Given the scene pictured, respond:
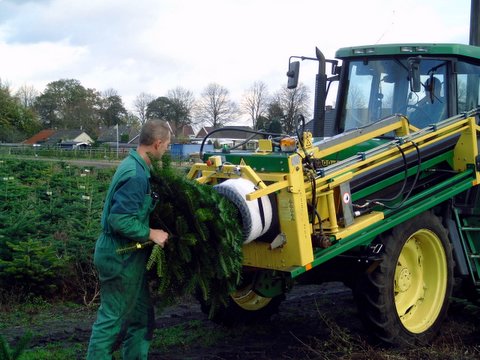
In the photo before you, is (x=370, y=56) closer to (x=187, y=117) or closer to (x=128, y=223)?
(x=128, y=223)

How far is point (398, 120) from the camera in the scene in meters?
6.61

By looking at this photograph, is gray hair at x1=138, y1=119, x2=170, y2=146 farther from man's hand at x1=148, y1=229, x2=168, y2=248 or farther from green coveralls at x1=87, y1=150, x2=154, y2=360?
man's hand at x1=148, y1=229, x2=168, y2=248

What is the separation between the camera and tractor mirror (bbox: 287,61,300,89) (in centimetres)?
752

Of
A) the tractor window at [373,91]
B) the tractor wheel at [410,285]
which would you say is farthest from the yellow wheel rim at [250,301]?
the tractor window at [373,91]

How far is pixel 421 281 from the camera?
259 inches

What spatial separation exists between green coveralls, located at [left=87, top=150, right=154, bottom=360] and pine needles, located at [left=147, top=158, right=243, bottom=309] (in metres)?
0.15

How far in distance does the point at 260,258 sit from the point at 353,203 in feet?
3.76

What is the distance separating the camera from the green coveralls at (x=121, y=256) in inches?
183

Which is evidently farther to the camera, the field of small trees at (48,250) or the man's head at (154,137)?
the field of small trees at (48,250)

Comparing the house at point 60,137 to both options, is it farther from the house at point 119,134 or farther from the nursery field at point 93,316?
the nursery field at point 93,316

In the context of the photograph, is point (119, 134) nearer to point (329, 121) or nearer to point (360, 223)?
point (329, 121)

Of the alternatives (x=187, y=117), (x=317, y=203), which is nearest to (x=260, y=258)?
(x=317, y=203)

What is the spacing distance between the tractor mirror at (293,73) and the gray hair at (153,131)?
2.92 m

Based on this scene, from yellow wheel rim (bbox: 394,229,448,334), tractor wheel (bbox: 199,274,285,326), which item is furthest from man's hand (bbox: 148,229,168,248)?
yellow wheel rim (bbox: 394,229,448,334)
